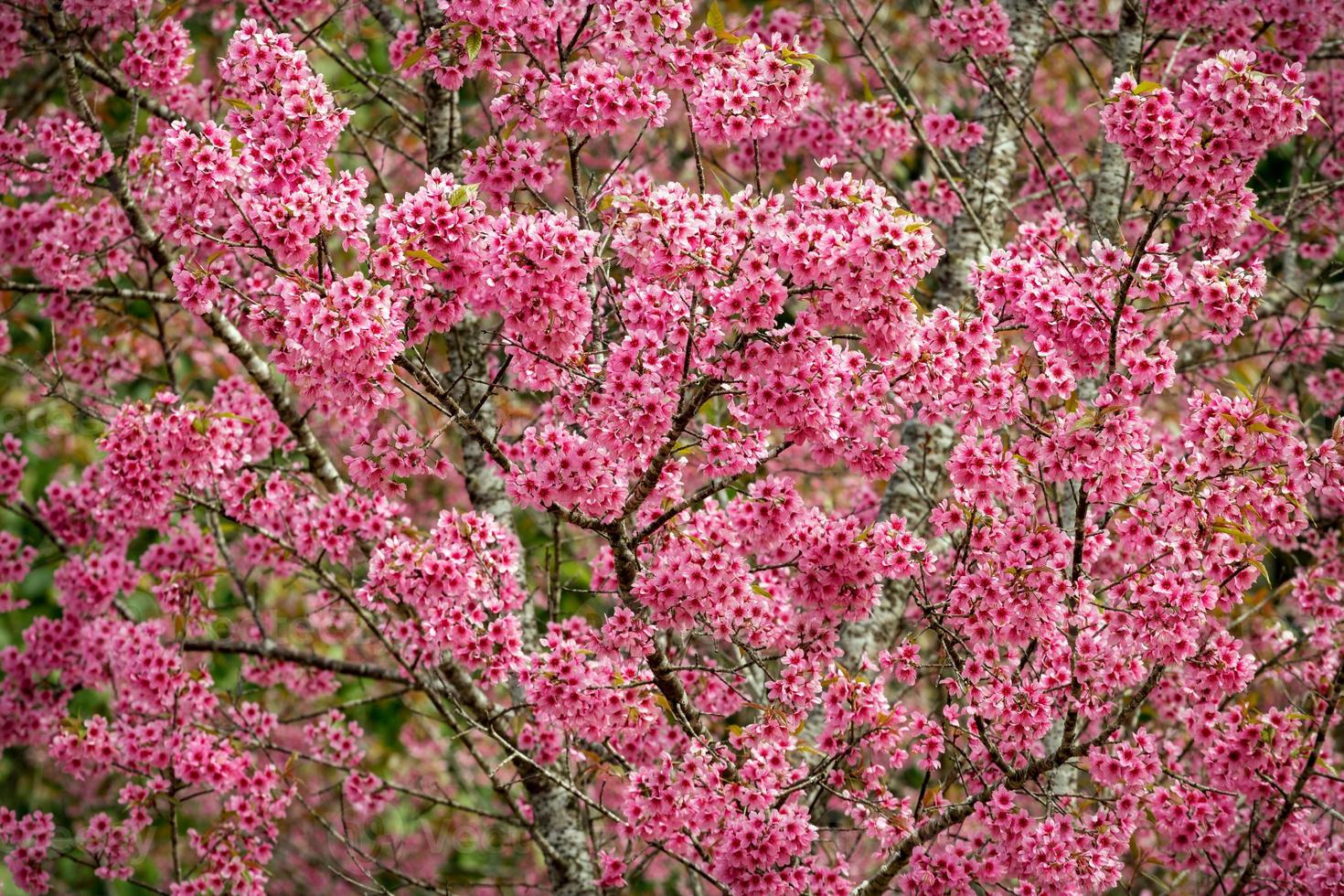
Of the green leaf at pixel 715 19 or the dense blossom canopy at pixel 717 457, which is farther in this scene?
the green leaf at pixel 715 19

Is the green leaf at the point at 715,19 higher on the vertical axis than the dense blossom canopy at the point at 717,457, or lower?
higher

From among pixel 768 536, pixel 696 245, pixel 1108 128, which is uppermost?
pixel 1108 128

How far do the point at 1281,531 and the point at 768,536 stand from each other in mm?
1688

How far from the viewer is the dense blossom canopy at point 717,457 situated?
364 centimetres

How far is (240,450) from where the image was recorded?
5246 millimetres

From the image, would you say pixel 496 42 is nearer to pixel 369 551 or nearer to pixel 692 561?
pixel 692 561

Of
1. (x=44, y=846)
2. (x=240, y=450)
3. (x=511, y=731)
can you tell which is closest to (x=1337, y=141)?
(x=511, y=731)

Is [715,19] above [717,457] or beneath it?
above

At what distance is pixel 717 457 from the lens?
161 inches

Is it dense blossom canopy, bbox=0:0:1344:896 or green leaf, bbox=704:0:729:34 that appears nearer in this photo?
dense blossom canopy, bbox=0:0:1344:896

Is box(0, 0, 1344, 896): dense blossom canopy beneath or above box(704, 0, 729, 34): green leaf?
beneath

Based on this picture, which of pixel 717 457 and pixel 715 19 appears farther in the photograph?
→ pixel 717 457

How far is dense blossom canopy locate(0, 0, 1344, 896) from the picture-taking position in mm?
3639

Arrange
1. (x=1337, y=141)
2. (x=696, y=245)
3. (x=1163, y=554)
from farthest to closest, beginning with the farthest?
(x=1337, y=141), (x=1163, y=554), (x=696, y=245)
